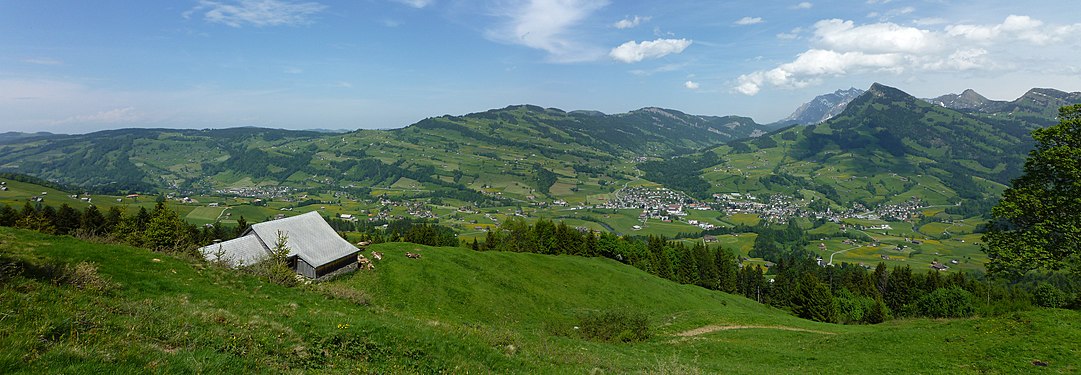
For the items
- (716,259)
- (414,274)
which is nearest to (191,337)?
(414,274)

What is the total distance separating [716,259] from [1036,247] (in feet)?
239

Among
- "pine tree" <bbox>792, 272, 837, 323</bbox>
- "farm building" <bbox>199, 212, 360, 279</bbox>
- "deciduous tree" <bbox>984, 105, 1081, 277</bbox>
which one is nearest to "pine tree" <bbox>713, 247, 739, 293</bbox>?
"pine tree" <bbox>792, 272, 837, 323</bbox>

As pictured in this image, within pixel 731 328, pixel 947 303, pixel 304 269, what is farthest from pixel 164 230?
pixel 947 303

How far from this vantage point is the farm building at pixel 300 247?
40.7m

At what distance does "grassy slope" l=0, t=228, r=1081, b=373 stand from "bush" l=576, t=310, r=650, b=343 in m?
1.35

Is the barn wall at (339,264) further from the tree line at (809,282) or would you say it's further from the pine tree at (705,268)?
the pine tree at (705,268)

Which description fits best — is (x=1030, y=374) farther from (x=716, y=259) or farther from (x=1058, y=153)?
(x=716, y=259)

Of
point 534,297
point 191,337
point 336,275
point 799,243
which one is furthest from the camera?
point 799,243

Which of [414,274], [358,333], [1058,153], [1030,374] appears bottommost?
[414,274]

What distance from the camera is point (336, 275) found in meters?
41.8

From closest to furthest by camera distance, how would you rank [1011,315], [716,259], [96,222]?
1. [1011,315]
2. [96,222]
3. [716,259]

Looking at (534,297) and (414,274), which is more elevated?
(414,274)

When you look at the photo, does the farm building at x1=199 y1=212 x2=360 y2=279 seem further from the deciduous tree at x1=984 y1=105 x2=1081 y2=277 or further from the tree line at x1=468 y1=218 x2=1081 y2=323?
the deciduous tree at x1=984 y1=105 x2=1081 y2=277

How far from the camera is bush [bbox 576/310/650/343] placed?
32.6 m
